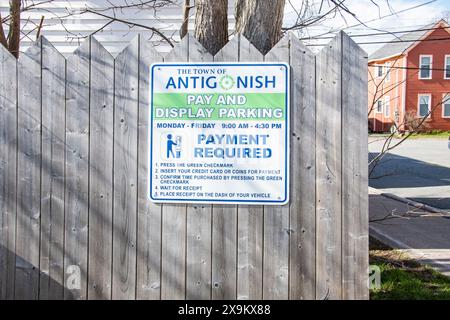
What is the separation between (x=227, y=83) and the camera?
388 centimetres

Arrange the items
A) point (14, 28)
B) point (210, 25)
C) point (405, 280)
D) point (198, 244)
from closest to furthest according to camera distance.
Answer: point (198, 244) → point (210, 25) → point (405, 280) → point (14, 28)

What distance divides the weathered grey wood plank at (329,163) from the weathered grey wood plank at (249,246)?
416 mm

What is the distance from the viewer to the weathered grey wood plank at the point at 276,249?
387cm

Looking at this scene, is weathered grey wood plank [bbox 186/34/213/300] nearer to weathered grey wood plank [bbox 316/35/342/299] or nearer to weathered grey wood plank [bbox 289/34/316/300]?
weathered grey wood plank [bbox 289/34/316/300]

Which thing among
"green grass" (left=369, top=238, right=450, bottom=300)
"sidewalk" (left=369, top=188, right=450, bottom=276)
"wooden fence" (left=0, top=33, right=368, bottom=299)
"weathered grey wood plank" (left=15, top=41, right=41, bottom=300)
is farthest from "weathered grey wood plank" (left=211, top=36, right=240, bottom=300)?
"sidewalk" (left=369, top=188, right=450, bottom=276)

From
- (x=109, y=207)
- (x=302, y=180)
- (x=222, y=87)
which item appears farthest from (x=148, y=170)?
(x=302, y=180)

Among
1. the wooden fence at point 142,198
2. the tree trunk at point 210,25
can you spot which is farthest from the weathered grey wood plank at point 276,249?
the tree trunk at point 210,25

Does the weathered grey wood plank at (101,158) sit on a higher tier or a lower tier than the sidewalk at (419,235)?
higher

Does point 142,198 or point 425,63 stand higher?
point 425,63

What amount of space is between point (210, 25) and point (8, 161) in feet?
6.20

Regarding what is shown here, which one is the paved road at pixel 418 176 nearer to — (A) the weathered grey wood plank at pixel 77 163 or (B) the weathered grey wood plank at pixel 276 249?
(B) the weathered grey wood plank at pixel 276 249

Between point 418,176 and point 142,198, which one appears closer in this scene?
point 142,198

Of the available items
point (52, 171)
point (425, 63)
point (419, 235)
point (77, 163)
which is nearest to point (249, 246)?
point (77, 163)

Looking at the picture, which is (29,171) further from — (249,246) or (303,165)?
(303,165)
